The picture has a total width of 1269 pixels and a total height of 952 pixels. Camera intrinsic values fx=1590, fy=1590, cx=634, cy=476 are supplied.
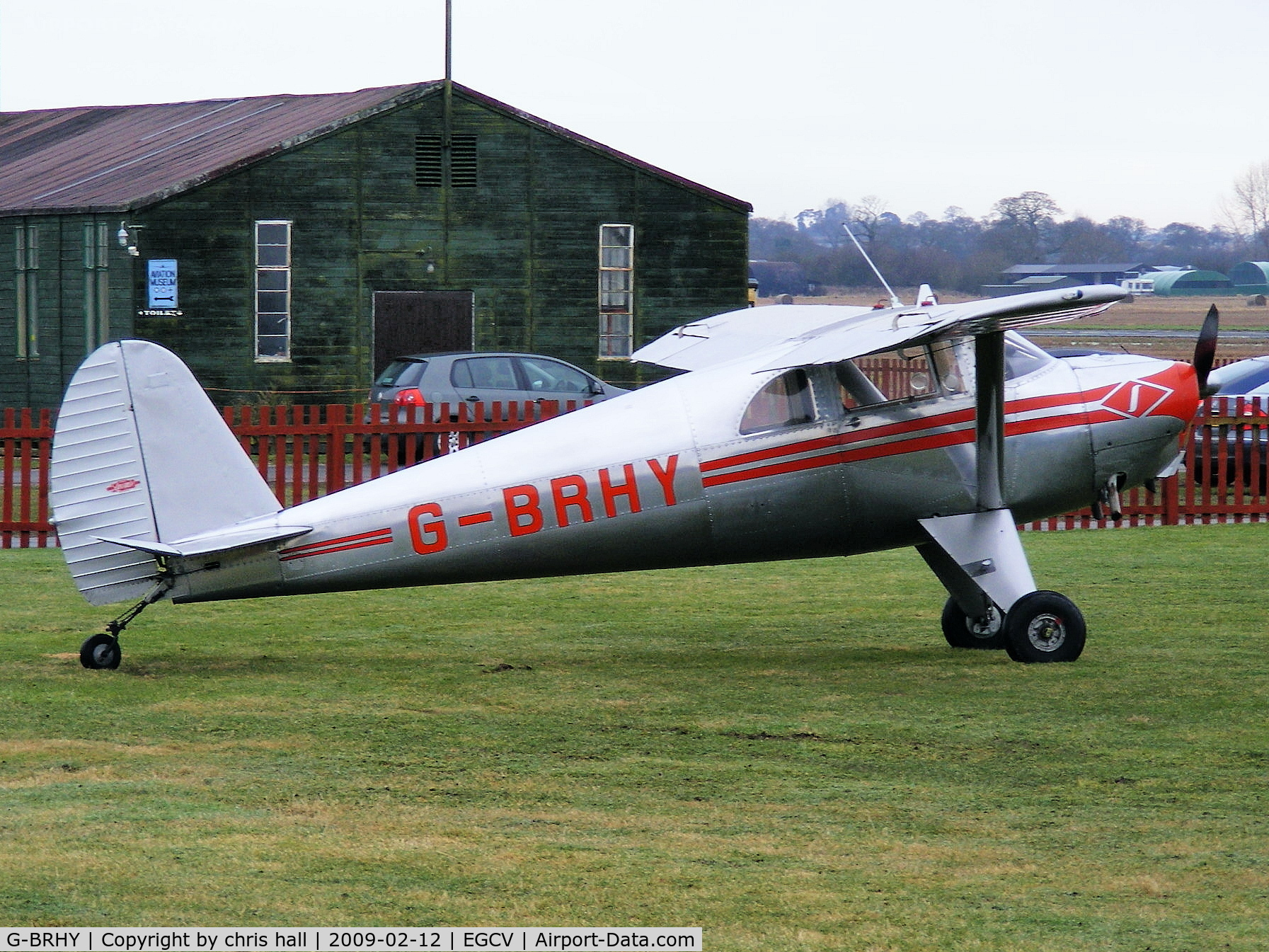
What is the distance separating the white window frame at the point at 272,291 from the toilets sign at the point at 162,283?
1.51 m

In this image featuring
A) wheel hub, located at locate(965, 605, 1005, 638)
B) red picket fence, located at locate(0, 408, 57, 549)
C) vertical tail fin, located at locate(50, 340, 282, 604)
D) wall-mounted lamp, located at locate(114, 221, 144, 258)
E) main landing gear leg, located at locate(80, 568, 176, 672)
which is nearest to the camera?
vertical tail fin, located at locate(50, 340, 282, 604)

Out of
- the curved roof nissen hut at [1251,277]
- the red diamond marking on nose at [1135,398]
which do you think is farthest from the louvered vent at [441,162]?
the curved roof nissen hut at [1251,277]

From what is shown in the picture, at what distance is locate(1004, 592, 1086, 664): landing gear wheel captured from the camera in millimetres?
10438

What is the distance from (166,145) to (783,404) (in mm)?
25499

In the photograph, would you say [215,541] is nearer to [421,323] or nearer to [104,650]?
[104,650]

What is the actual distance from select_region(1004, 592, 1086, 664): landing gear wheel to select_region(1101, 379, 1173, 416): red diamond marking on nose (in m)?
1.47

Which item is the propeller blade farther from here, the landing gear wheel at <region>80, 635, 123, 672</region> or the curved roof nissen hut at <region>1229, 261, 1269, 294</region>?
the curved roof nissen hut at <region>1229, 261, 1269, 294</region>

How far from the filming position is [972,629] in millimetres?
11438

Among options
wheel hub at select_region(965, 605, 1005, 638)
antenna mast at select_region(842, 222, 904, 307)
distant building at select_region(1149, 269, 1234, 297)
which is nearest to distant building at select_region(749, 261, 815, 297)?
antenna mast at select_region(842, 222, 904, 307)

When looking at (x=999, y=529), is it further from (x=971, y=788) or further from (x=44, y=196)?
(x=44, y=196)

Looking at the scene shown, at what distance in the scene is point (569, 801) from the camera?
7105 mm

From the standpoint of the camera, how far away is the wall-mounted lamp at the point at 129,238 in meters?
28.0


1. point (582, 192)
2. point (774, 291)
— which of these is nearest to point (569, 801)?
point (582, 192)

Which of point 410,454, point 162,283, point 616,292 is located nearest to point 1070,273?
point 616,292
